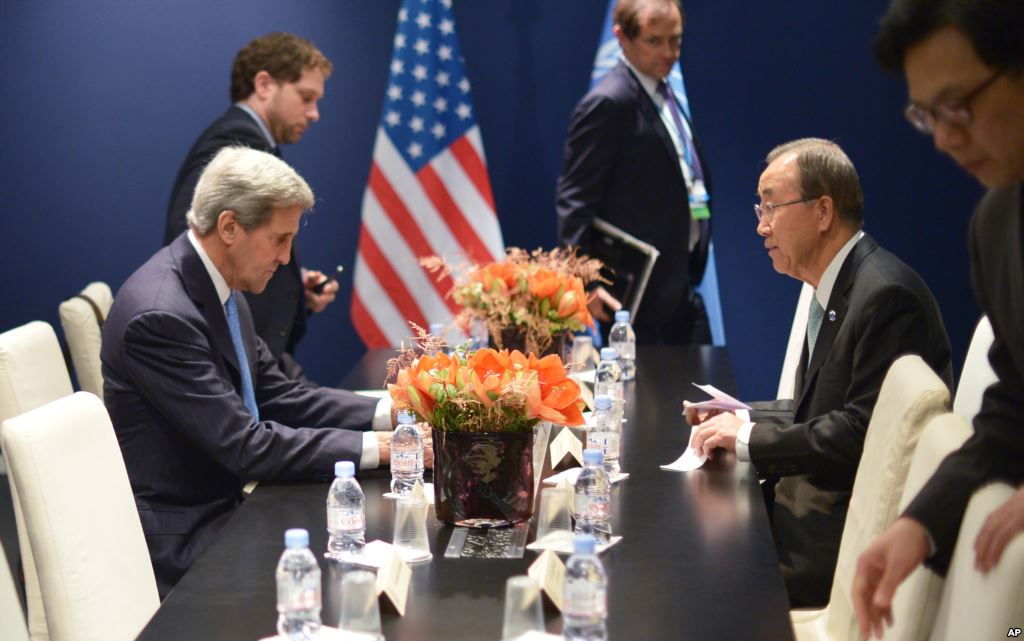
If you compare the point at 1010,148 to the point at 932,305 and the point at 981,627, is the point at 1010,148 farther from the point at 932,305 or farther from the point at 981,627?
the point at 932,305

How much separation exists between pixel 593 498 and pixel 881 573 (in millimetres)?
727

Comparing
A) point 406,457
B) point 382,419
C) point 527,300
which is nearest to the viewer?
point 406,457

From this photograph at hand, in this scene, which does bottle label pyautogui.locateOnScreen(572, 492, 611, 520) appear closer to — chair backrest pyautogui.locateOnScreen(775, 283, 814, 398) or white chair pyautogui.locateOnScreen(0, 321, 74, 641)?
white chair pyautogui.locateOnScreen(0, 321, 74, 641)

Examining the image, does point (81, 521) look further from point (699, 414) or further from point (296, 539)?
point (699, 414)

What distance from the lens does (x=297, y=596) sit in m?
1.84

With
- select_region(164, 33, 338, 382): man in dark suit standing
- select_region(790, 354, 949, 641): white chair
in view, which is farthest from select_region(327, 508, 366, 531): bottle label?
select_region(164, 33, 338, 382): man in dark suit standing

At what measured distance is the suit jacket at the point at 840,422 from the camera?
2.75 metres

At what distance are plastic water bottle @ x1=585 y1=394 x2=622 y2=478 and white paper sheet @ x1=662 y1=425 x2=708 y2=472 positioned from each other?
0.13 m

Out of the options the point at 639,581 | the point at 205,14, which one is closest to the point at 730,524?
the point at 639,581

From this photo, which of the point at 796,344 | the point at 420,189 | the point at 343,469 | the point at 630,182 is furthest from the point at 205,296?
the point at 420,189

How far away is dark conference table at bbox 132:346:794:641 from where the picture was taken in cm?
192

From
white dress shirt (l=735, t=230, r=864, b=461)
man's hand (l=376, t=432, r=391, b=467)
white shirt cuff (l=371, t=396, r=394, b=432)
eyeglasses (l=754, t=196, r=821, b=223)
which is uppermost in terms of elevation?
eyeglasses (l=754, t=196, r=821, b=223)

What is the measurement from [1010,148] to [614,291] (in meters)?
3.53

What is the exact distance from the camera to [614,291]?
5.09m
